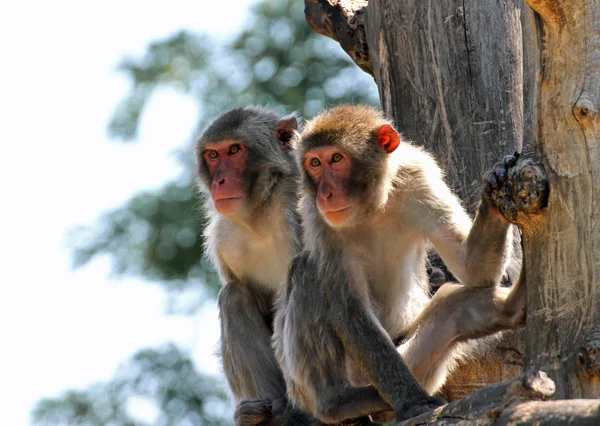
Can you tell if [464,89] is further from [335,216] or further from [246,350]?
[246,350]

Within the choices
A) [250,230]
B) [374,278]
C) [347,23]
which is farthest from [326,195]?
[347,23]

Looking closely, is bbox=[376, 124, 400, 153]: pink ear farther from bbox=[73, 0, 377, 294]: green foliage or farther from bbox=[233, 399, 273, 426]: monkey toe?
bbox=[73, 0, 377, 294]: green foliage

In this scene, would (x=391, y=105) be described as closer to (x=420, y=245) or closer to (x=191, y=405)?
(x=420, y=245)

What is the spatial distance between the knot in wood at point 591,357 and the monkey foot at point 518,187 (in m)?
0.63

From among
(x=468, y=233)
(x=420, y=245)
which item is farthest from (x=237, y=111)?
(x=468, y=233)

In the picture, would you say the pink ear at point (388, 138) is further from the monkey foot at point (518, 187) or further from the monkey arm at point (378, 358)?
the monkey foot at point (518, 187)

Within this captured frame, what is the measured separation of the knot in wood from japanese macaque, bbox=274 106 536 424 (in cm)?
110

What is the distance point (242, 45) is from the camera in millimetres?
16656

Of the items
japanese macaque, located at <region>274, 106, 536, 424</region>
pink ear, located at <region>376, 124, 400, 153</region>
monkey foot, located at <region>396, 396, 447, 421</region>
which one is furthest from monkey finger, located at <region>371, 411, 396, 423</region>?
pink ear, located at <region>376, 124, 400, 153</region>

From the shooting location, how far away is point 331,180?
19.0 feet

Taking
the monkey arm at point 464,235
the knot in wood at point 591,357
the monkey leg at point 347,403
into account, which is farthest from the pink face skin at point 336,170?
the knot in wood at point 591,357

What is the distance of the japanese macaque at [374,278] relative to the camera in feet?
17.9

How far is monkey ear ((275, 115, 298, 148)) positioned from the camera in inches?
290

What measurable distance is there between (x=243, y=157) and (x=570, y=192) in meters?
3.29
